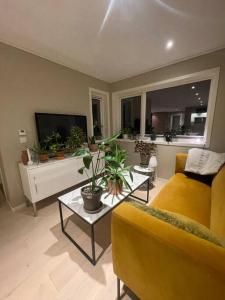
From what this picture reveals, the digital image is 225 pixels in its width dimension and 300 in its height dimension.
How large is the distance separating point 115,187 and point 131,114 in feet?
7.86

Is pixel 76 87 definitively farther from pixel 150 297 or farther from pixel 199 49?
pixel 150 297

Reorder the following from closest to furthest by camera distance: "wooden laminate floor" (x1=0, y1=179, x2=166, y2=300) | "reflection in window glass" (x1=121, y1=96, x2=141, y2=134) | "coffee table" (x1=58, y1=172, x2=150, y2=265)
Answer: "wooden laminate floor" (x1=0, y1=179, x2=166, y2=300) < "coffee table" (x1=58, y1=172, x2=150, y2=265) < "reflection in window glass" (x1=121, y1=96, x2=141, y2=134)

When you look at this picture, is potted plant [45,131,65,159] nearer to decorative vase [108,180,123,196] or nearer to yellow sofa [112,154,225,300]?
decorative vase [108,180,123,196]

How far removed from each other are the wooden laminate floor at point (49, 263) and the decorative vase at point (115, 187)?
51cm

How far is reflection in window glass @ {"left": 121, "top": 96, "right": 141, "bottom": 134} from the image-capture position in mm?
3329

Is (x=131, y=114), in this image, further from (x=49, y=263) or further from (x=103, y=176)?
(x=49, y=263)

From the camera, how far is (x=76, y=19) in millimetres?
1454

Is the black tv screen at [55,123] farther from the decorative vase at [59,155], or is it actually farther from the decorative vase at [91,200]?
the decorative vase at [91,200]

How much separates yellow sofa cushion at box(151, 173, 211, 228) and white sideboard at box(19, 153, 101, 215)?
1.46 metres

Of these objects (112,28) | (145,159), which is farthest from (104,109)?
(112,28)

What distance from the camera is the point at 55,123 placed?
2326mm

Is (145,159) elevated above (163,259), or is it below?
below

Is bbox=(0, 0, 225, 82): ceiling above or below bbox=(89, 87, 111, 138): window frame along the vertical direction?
above

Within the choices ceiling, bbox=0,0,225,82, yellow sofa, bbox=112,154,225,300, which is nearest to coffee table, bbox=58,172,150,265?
yellow sofa, bbox=112,154,225,300
